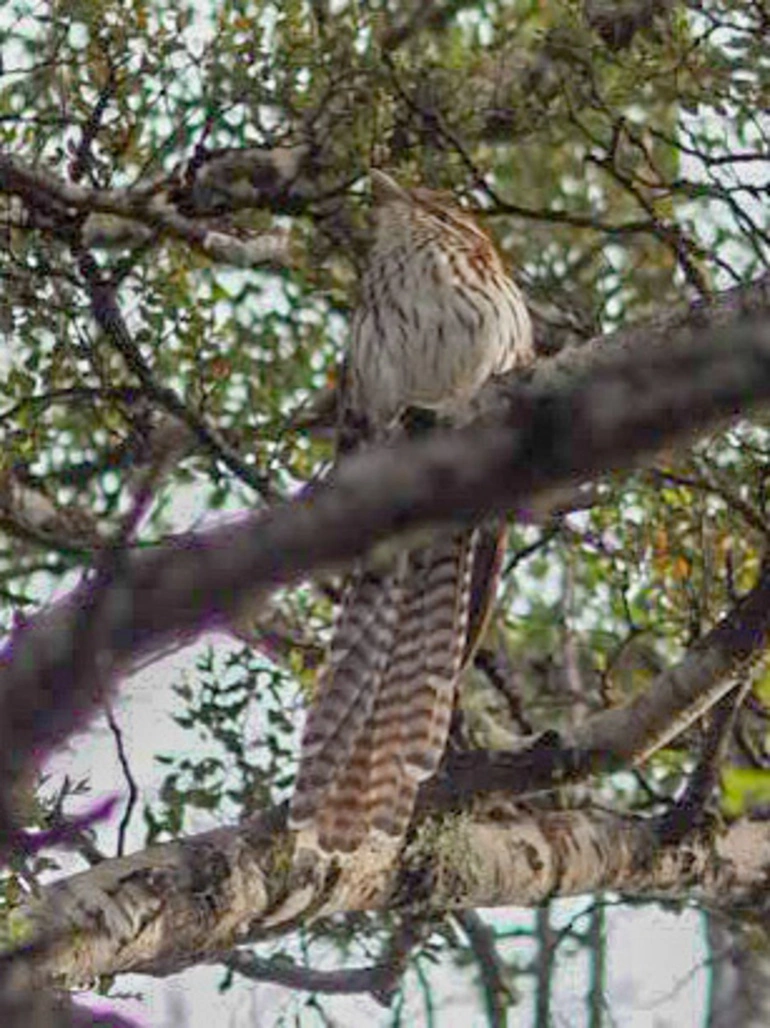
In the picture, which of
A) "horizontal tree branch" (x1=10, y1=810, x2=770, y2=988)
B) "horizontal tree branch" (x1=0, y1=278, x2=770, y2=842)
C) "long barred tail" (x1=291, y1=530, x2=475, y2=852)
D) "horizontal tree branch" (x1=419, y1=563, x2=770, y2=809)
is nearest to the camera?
"horizontal tree branch" (x1=0, y1=278, x2=770, y2=842)

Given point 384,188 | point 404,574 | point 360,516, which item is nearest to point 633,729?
point 404,574

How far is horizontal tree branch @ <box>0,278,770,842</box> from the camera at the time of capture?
2.52 feet

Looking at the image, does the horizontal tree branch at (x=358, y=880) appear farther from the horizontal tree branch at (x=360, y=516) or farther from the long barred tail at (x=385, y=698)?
the horizontal tree branch at (x=360, y=516)

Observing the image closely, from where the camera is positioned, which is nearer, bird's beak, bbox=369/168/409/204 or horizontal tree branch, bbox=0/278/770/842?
horizontal tree branch, bbox=0/278/770/842

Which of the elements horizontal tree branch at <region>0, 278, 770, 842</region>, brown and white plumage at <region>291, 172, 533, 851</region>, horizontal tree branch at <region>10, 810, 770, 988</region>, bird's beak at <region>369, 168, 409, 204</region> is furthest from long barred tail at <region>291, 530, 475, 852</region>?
horizontal tree branch at <region>0, 278, 770, 842</region>

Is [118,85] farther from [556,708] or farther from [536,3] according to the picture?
[556,708]

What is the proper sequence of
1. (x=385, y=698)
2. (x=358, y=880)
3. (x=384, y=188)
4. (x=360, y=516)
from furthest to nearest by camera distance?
1. (x=384, y=188)
2. (x=385, y=698)
3. (x=358, y=880)
4. (x=360, y=516)

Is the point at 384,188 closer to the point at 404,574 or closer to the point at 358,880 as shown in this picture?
the point at 404,574

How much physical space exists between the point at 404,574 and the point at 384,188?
899mm

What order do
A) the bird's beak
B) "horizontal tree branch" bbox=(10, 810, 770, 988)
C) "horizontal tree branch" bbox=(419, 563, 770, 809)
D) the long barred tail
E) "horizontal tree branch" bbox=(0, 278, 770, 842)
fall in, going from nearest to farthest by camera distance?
1. "horizontal tree branch" bbox=(0, 278, 770, 842)
2. "horizontal tree branch" bbox=(10, 810, 770, 988)
3. "horizontal tree branch" bbox=(419, 563, 770, 809)
4. the long barred tail
5. the bird's beak

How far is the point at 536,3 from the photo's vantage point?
18.4ft

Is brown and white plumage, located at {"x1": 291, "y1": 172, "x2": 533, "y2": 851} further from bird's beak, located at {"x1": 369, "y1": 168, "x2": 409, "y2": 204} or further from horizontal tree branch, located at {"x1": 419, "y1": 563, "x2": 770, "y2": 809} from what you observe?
horizontal tree branch, located at {"x1": 419, "y1": 563, "x2": 770, "y2": 809}

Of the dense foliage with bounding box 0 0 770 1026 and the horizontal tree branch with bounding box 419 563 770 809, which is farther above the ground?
the dense foliage with bounding box 0 0 770 1026

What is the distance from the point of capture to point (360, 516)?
78cm
